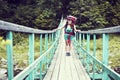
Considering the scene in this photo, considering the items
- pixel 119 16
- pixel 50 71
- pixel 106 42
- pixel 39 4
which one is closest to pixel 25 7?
pixel 39 4

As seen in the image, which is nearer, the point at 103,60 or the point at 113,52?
the point at 103,60

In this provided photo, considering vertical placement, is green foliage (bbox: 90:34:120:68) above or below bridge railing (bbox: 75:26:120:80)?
below

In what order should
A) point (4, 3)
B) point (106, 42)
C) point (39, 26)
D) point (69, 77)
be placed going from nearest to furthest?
point (106, 42)
point (69, 77)
point (39, 26)
point (4, 3)

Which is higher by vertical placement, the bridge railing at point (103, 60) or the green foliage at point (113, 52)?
the bridge railing at point (103, 60)

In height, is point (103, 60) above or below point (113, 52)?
above

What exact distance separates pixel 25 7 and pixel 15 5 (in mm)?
1565

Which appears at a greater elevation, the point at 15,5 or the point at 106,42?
the point at 15,5

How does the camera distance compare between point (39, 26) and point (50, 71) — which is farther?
point (39, 26)

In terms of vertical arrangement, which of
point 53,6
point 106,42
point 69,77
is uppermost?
point 53,6

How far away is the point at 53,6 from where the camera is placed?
112 ft

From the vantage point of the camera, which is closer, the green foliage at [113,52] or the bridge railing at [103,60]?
the bridge railing at [103,60]

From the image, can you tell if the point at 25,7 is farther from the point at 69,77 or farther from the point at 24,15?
the point at 69,77

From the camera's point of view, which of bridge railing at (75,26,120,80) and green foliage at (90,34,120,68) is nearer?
bridge railing at (75,26,120,80)

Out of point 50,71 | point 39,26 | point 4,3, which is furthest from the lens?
point 4,3
